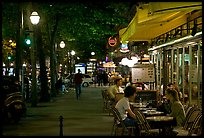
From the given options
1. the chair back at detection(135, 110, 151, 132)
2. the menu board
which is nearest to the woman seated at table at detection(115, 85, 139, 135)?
the chair back at detection(135, 110, 151, 132)

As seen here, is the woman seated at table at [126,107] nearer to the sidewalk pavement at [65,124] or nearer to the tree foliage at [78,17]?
the sidewalk pavement at [65,124]

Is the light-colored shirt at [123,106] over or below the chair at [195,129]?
over

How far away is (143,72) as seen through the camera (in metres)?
20.9

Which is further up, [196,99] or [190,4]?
[190,4]

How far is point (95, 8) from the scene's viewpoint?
3284 cm

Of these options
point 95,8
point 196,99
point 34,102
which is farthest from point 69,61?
point 196,99

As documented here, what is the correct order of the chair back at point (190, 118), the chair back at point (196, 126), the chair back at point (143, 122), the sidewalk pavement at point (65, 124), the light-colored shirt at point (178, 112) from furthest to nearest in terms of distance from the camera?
the sidewalk pavement at point (65, 124)
the light-colored shirt at point (178, 112)
the chair back at point (143, 122)
the chair back at point (190, 118)
the chair back at point (196, 126)

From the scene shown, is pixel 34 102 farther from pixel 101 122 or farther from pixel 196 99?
pixel 196 99

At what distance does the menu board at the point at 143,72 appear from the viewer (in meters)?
20.8

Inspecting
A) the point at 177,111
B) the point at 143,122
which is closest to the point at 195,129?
the point at 177,111

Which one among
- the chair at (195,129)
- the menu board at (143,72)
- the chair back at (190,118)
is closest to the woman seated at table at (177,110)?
the chair back at (190,118)

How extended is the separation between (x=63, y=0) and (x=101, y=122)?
12366 mm

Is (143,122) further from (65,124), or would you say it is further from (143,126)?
(65,124)

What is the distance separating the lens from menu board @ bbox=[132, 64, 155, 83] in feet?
68.3
